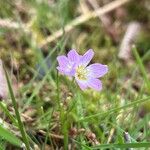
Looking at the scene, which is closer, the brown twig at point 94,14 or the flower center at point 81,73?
the flower center at point 81,73

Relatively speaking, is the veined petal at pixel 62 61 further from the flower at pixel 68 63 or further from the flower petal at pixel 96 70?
the flower petal at pixel 96 70

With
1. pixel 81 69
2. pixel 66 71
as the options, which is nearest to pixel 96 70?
pixel 81 69

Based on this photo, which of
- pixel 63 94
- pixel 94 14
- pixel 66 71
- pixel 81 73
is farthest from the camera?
pixel 94 14

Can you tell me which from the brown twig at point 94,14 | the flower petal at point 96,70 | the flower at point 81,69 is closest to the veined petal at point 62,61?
the flower at point 81,69

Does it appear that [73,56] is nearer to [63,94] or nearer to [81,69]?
[81,69]

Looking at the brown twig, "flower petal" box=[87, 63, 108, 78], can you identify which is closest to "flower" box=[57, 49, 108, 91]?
"flower petal" box=[87, 63, 108, 78]

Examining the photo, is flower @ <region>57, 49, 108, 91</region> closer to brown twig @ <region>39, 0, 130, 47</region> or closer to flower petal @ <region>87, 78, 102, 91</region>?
flower petal @ <region>87, 78, 102, 91</region>
